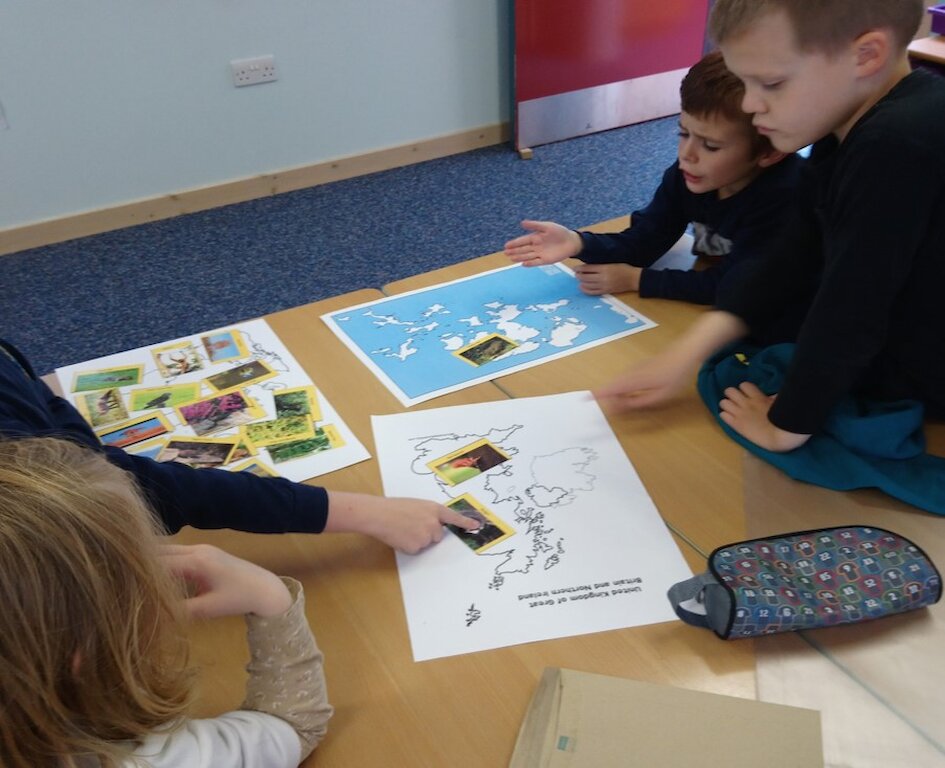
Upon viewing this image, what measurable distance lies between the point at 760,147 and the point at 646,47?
8.04ft

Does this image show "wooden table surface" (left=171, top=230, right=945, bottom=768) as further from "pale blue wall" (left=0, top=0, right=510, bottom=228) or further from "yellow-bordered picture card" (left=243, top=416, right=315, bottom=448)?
"pale blue wall" (left=0, top=0, right=510, bottom=228)

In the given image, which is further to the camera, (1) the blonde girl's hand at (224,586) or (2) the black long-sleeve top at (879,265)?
(2) the black long-sleeve top at (879,265)

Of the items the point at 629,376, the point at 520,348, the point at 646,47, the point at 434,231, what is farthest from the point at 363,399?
the point at 646,47

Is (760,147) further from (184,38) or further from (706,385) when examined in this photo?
(184,38)

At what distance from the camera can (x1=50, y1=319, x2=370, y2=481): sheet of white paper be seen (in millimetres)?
964

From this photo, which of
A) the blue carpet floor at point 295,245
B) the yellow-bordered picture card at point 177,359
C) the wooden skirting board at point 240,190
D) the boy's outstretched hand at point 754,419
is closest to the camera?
the boy's outstretched hand at point 754,419

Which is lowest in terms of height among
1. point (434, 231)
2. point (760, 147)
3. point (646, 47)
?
point (434, 231)

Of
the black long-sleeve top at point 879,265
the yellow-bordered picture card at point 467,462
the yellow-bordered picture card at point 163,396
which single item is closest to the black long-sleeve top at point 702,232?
the black long-sleeve top at point 879,265

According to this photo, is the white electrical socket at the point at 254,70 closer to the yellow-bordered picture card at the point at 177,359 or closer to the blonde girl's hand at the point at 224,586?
the yellow-bordered picture card at the point at 177,359

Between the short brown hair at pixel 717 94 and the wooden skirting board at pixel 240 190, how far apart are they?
6.99 feet

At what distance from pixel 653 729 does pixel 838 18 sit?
717mm

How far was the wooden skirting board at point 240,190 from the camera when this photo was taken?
276cm

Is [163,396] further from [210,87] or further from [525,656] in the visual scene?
[210,87]

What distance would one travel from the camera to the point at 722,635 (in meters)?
0.71
